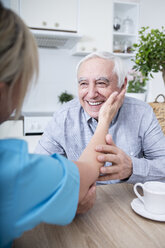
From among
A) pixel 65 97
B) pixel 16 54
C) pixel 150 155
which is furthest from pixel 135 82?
pixel 16 54

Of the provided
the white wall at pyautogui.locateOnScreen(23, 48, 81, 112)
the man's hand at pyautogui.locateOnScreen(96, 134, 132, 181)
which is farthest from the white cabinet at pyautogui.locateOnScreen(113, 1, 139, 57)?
the man's hand at pyautogui.locateOnScreen(96, 134, 132, 181)

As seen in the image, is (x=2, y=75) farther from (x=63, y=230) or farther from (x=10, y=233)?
(x=63, y=230)

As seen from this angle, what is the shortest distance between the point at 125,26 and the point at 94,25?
61 cm

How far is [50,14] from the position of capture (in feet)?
10.8

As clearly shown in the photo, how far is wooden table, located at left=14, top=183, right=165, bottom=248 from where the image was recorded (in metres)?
0.60

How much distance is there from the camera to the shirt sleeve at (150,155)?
3.39ft

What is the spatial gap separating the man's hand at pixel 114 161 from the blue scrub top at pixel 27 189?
10.8 inches

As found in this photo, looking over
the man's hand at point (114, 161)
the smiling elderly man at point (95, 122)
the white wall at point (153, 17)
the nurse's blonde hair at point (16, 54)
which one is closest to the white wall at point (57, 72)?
the white wall at point (153, 17)

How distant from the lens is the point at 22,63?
19.6 inches

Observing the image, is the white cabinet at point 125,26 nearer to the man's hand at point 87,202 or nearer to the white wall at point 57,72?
the white wall at point 57,72

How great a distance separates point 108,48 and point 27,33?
326 centimetres

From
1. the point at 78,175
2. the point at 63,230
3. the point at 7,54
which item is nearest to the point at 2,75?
the point at 7,54

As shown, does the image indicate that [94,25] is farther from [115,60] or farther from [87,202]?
[87,202]

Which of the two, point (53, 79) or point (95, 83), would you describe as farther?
point (53, 79)
